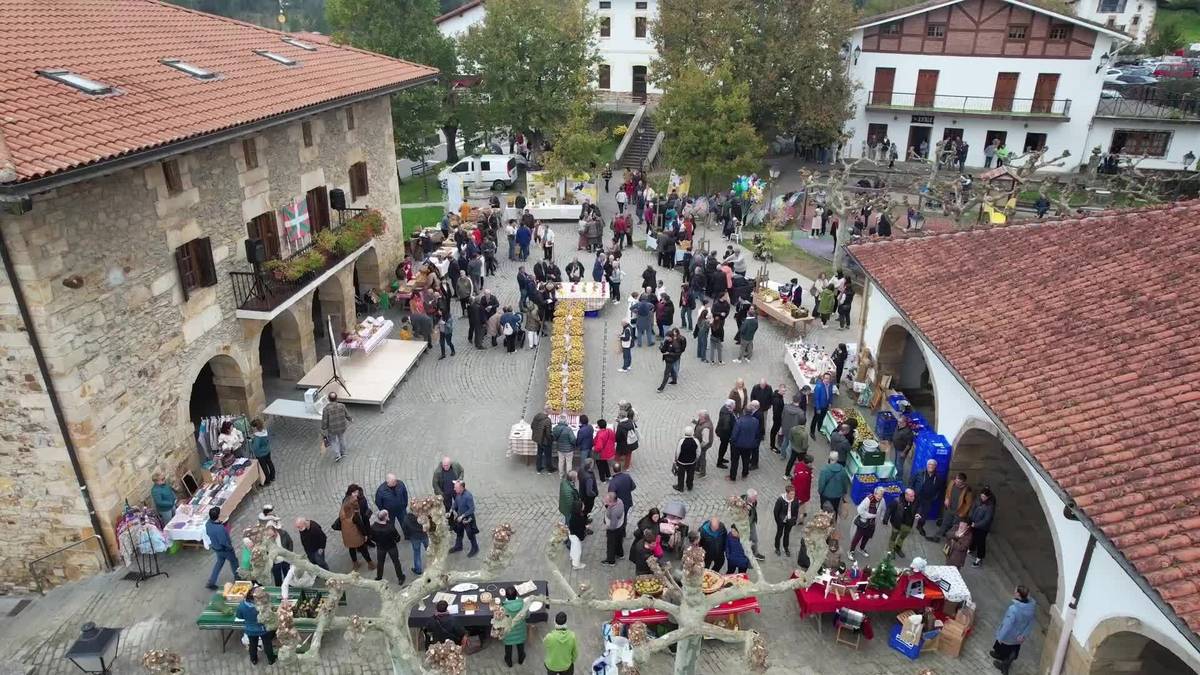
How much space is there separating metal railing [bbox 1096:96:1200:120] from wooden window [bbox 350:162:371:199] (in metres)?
32.0

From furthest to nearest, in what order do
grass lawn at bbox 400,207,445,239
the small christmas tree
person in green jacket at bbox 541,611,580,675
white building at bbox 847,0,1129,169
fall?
1. white building at bbox 847,0,1129,169
2. grass lawn at bbox 400,207,445,239
3. the small christmas tree
4. person in green jacket at bbox 541,611,580,675

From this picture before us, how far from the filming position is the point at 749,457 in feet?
46.4

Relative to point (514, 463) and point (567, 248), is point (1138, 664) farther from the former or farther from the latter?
point (567, 248)

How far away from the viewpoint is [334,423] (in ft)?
46.5

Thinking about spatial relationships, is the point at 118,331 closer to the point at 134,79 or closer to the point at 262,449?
the point at 262,449

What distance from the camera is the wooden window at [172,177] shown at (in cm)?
1257

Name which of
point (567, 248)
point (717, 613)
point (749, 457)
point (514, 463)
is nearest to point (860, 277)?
point (567, 248)

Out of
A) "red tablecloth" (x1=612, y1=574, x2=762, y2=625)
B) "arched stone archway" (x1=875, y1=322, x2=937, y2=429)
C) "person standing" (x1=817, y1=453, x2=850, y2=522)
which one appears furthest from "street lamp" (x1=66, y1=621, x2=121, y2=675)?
"arched stone archway" (x1=875, y1=322, x2=937, y2=429)

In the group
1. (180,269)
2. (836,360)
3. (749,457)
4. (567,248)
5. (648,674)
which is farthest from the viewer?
(567,248)

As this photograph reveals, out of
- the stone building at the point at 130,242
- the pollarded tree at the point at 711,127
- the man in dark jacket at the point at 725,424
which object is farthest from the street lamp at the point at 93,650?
the pollarded tree at the point at 711,127

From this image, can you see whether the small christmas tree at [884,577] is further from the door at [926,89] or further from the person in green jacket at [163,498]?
the door at [926,89]

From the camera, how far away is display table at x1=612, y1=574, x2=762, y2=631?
1013cm

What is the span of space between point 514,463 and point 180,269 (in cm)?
644

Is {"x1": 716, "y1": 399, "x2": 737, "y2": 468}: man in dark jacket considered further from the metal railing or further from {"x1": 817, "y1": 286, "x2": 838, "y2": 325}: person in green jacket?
the metal railing
